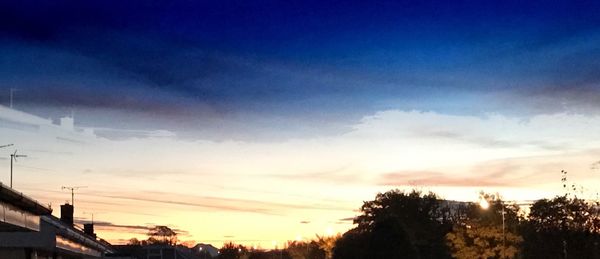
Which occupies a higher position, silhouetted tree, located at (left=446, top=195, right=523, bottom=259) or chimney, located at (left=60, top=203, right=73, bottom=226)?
chimney, located at (left=60, top=203, right=73, bottom=226)

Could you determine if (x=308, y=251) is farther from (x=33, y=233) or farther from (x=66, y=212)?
(x=33, y=233)

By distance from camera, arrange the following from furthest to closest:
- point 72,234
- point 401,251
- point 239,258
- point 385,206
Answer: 1. point 239,258
2. point 385,206
3. point 401,251
4. point 72,234

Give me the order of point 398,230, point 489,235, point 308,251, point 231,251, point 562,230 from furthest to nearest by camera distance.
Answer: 1. point 231,251
2. point 308,251
3. point 398,230
4. point 562,230
5. point 489,235

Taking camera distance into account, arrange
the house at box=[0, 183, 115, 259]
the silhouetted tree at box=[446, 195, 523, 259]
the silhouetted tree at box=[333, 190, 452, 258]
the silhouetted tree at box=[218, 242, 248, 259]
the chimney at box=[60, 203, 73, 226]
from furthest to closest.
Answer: the silhouetted tree at box=[218, 242, 248, 259]
the silhouetted tree at box=[333, 190, 452, 258]
the chimney at box=[60, 203, 73, 226]
the silhouetted tree at box=[446, 195, 523, 259]
the house at box=[0, 183, 115, 259]

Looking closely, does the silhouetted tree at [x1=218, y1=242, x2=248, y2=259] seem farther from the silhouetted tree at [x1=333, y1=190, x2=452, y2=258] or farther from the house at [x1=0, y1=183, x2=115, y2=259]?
the house at [x1=0, y1=183, x2=115, y2=259]

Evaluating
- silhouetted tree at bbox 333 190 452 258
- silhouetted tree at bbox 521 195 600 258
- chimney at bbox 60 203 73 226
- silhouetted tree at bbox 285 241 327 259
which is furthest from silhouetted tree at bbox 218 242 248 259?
silhouetted tree at bbox 521 195 600 258

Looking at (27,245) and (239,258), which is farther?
(239,258)

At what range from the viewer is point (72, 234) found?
145ft

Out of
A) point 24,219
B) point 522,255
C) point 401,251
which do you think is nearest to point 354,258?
point 401,251

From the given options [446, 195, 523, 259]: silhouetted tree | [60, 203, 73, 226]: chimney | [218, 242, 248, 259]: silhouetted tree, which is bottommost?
[218, 242, 248, 259]: silhouetted tree

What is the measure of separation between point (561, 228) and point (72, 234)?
45.7 meters

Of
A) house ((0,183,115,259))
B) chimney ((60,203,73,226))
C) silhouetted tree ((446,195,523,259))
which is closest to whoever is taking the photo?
house ((0,183,115,259))

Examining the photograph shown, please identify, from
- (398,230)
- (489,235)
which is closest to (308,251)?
(398,230)

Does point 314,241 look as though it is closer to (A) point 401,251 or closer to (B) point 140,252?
(B) point 140,252
